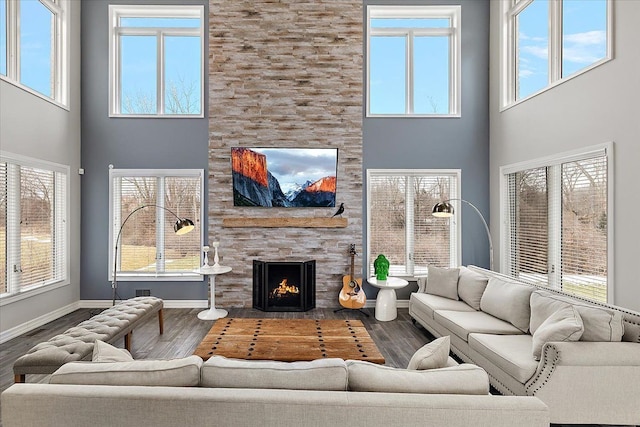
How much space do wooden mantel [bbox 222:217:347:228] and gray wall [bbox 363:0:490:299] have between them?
659 mm

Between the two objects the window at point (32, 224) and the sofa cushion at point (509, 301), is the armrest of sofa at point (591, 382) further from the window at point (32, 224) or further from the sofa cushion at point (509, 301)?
the window at point (32, 224)

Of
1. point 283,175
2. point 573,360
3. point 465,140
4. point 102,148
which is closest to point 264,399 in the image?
point 573,360

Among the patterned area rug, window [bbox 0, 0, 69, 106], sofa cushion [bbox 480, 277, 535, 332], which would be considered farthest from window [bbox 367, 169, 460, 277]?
window [bbox 0, 0, 69, 106]

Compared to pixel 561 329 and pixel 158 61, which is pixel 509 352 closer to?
pixel 561 329

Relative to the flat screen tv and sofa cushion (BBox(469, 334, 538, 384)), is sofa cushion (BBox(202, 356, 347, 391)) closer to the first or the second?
sofa cushion (BBox(469, 334, 538, 384))

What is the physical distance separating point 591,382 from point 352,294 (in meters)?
3.36

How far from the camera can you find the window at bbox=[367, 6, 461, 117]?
6117 millimetres

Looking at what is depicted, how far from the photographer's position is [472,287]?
4406 mm

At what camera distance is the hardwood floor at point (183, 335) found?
3.90 m

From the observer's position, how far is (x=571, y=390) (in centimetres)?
251

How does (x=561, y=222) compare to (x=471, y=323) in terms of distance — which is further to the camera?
(x=561, y=222)

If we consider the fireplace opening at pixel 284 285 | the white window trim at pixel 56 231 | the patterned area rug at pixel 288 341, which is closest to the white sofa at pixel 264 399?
the patterned area rug at pixel 288 341

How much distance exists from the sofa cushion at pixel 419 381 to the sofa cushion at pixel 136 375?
0.77 metres

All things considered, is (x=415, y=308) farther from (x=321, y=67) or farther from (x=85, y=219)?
(x=85, y=219)
